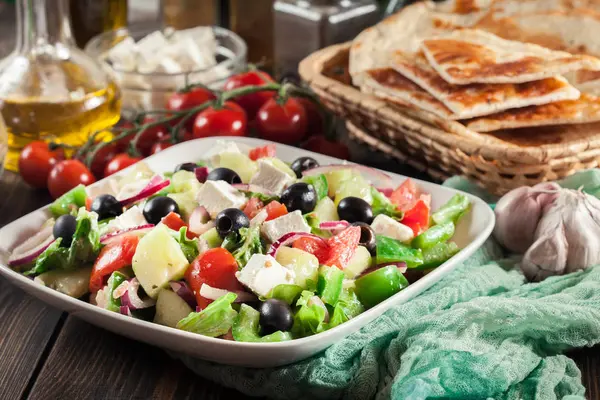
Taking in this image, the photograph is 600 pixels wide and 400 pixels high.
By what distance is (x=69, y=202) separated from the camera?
2162 mm

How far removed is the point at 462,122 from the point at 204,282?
1.00m

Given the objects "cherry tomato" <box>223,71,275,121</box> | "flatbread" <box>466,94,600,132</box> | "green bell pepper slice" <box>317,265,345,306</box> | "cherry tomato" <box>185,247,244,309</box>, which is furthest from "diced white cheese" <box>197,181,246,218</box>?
"cherry tomato" <box>223,71,275,121</box>

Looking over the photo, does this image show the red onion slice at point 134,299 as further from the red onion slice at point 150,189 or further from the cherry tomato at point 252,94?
the cherry tomato at point 252,94

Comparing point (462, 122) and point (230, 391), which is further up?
point (462, 122)

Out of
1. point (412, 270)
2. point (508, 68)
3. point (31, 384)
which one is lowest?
point (31, 384)

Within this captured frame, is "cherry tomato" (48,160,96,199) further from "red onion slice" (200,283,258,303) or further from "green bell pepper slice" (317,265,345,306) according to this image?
"green bell pepper slice" (317,265,345,306)

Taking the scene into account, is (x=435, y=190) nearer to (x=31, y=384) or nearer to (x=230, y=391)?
(x=230, y=391)

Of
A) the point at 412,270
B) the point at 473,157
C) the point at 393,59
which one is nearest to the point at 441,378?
the point at 412,270

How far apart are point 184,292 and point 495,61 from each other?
1217mm

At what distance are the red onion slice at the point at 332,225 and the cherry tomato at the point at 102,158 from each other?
1.03 metres

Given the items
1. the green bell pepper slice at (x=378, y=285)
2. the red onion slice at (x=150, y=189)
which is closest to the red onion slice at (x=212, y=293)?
the green bell pepper slice at (x=378, y=285)

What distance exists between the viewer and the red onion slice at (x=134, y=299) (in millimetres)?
1735

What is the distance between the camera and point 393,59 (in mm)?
2631

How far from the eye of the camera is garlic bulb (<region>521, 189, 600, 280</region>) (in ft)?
6.65
